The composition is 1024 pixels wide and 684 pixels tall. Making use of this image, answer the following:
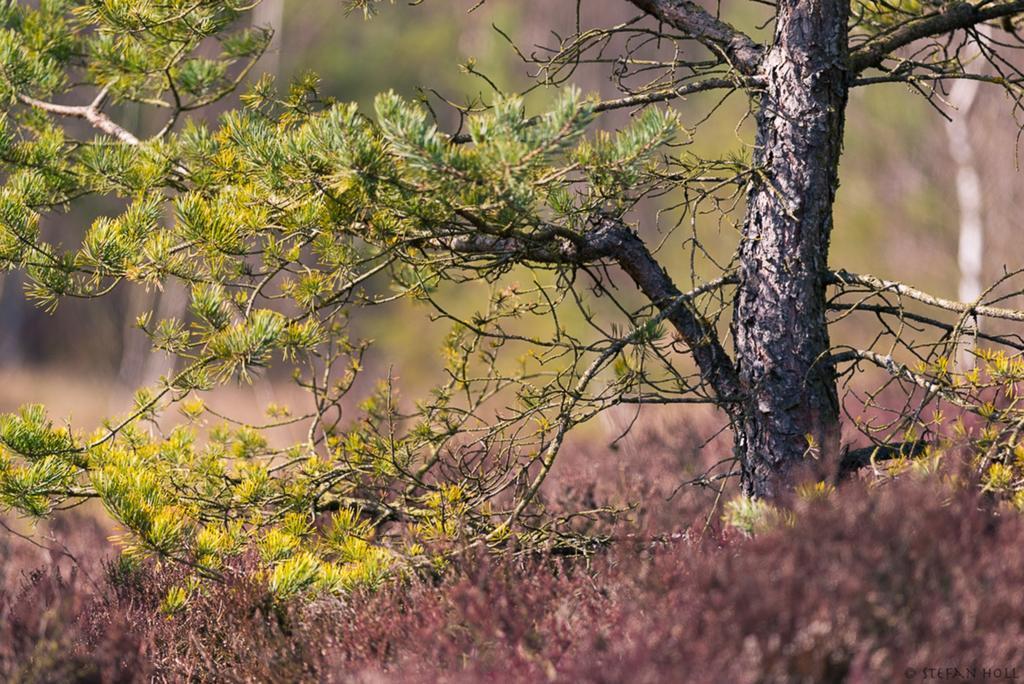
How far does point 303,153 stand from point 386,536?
5.47 ft

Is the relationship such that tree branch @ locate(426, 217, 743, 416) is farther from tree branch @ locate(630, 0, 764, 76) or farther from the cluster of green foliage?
tree branch @ locate(630, 0, 764, 76)

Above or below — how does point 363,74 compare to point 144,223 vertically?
above

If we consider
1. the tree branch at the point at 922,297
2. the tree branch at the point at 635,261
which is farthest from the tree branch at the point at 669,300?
the tree branch at the point at 922,297

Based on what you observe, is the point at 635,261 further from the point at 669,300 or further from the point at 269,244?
the point at 269,244

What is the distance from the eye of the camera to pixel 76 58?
477 cm

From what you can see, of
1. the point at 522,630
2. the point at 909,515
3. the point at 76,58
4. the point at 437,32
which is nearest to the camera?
the point at 909,515

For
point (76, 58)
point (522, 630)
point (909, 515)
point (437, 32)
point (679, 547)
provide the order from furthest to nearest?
1. point (437, 32)
2. point (76, 58)
3. point (679, 547)
4. point (522, 630)
5. point (909, 515)

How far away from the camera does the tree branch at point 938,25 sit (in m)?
3.52

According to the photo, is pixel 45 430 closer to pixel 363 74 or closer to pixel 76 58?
pixel 76 58

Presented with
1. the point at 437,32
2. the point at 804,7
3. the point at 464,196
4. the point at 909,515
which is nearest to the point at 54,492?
the point at 464,196

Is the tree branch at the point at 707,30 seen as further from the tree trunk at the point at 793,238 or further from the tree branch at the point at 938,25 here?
the tree branch at the point at 938,25

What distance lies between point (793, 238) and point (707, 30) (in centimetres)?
89

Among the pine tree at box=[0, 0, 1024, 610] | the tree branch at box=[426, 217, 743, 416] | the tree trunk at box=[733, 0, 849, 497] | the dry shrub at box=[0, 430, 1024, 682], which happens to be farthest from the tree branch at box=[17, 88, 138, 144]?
the tree trunk at box=[733, 0, 849, 497]

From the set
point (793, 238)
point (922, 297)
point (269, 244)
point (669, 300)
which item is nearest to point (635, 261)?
point (669, 300)
